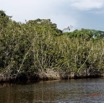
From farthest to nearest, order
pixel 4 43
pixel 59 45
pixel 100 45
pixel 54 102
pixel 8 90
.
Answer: pixel 100 45, pixel 59 45, pixel 4 43, pixel 8 90, pixel 54 102

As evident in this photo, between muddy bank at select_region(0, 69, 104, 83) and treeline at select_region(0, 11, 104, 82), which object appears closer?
muddy bank at select_region(0, 69, 104, 83)

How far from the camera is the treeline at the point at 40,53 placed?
231 ft

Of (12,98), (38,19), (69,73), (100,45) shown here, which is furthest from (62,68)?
(38,19)

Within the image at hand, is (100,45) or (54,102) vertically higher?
(100,45)

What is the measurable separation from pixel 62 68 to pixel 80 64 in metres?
7.25

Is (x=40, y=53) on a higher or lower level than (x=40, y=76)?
higher

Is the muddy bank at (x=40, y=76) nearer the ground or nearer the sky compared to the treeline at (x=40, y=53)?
nearer the ground

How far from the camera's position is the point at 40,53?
8175cm

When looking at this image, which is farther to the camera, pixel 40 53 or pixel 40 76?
pixel 40 53

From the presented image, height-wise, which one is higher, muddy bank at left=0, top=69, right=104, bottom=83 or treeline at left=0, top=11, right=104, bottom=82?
treeline at left=0, top=11, right=104, bottom=82

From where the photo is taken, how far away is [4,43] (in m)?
69.9

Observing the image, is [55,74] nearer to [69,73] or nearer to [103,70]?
[69,73]

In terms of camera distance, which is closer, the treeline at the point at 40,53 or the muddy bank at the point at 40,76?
the muddy bank at the point at 40,76

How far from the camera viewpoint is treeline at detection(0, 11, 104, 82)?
7050cm
